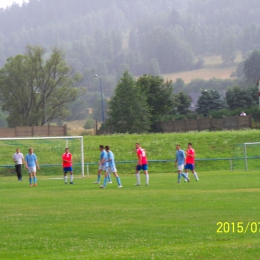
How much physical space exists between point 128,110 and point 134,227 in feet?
181

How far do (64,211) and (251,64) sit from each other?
554 feet

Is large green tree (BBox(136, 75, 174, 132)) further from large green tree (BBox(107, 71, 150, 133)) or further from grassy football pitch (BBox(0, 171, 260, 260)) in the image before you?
grassy football pitch (BBox(0, 171, 260, 260))

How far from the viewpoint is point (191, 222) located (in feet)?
43.8

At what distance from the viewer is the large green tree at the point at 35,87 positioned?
9331cm

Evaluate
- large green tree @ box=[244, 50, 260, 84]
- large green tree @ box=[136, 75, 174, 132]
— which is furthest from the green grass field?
large green tree @ box=[244, 50, 260, 84]

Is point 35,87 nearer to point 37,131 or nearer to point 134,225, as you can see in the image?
point 37,131

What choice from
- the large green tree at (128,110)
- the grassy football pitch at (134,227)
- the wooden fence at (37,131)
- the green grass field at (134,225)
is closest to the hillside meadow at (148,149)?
the wooden fence at (37,131)

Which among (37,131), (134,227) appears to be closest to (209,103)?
(37,131)

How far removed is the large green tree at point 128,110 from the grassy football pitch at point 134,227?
47551 mm

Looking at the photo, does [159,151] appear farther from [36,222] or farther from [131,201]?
[36,222]

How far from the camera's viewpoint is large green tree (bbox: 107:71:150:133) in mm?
67562

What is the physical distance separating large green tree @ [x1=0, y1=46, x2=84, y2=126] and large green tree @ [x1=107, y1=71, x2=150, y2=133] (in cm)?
2366

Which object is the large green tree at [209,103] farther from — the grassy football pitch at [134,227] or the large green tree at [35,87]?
the grassy football pitch at [134,227]

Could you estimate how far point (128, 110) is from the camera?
67875mm
